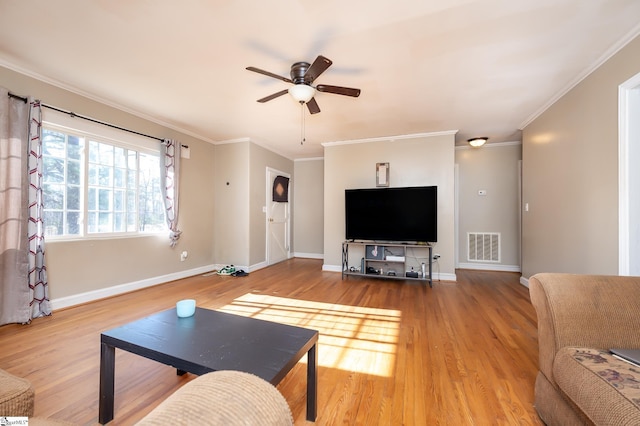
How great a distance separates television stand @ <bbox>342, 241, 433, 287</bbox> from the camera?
4.07 meters

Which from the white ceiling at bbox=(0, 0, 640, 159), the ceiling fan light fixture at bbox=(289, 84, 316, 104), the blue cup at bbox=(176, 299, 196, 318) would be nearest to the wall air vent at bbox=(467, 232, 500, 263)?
the white ceiling at bbox=(0, 0, 640, 159)

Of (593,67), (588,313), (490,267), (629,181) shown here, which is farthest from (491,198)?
(588,313)

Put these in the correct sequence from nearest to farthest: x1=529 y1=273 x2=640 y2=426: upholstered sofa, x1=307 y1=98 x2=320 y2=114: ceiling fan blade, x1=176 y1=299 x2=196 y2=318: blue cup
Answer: x1=529 y1=273 x2=640 y2=426: upholstered sofa < x1=176 y1=299 x2=196 y2=318: blue cup < x1=307 y1=98 x2=320 y2=114: ceiling fan blade

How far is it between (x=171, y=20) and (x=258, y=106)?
144 centimetres

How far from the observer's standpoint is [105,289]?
3107mm

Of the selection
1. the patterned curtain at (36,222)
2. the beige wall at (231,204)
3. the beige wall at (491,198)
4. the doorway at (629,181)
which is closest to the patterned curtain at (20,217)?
the patterned curtain at (36,222)

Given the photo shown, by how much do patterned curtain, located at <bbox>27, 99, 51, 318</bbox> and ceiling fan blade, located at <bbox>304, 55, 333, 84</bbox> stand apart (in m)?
2.76

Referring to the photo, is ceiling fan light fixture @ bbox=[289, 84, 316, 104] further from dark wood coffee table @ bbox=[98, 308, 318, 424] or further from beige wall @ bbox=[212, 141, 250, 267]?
beige wall @ bbox=[212, 141, 250, 267]

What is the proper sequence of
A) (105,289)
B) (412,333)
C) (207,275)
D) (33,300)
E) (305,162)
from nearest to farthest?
1. (412,333)
2. (33,300)
3. (105,289)
4. (207,275)
5. (305,162)

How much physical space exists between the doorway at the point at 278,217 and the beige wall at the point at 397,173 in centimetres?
128

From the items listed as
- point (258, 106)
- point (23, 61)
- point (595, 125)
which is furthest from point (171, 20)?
point (595, 125)

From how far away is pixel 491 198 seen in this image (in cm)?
482

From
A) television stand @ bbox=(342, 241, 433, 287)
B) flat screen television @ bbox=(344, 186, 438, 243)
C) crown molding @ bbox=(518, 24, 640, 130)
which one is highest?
crown molding @ bbox=(518, 24, 640, 130)

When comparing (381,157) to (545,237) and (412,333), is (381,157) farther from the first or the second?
(412,333)
